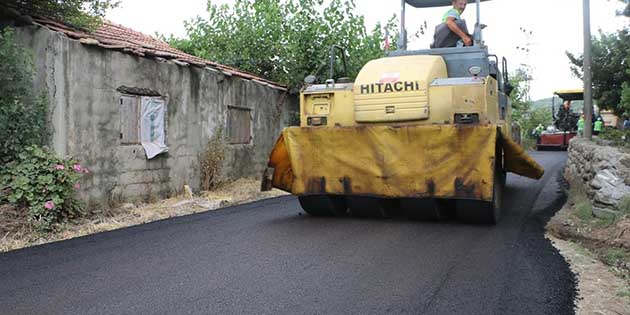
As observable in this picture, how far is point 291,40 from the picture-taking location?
16219mm

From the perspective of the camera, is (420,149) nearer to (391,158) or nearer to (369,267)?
(391,158)

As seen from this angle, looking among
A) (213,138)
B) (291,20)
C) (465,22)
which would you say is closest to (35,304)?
(465,22)

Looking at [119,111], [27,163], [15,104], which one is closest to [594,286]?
[27,163]

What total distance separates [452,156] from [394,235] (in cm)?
115

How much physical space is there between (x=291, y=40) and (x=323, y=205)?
924 cm

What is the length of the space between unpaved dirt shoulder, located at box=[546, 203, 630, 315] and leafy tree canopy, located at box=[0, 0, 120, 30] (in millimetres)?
7423

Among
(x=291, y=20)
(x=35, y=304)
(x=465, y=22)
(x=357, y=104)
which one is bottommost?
(x=35, y=304)

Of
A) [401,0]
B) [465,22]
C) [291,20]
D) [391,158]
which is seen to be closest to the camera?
[391,158]

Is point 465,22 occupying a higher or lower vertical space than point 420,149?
higher

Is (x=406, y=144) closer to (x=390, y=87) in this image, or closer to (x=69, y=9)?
(x=390, y=87)

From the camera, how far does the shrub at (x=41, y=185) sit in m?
7.18

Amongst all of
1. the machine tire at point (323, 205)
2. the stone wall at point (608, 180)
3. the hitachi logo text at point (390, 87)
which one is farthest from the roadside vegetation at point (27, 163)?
the stone wall at point (608, 180)

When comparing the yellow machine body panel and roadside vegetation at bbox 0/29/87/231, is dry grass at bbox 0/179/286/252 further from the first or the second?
the yellow machine body panel

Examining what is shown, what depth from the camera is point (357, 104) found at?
7.42m
